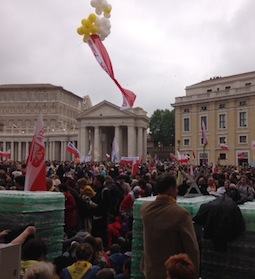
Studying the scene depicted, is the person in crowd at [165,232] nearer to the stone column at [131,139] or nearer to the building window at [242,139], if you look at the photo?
the building window at [242,139]

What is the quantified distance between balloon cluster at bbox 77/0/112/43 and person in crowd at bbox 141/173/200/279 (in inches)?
320

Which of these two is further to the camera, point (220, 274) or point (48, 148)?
point (48, 148)

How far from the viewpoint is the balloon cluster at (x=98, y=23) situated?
11930mm

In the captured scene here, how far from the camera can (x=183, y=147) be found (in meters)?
62.2

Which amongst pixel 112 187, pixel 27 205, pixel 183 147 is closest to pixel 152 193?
pixel 112 187

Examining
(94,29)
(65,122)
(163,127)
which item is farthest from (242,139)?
(65,122)

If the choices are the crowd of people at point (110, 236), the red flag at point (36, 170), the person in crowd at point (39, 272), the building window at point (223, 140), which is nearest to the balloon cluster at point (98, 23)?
the crowd of people at point (110, 236)

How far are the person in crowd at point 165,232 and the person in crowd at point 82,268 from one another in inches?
36.6

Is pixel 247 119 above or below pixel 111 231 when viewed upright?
above

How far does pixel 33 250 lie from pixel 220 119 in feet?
182

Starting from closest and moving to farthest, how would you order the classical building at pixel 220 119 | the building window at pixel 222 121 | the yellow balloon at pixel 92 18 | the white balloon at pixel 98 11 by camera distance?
the yellow balloon at pixel 92 18 < the white balloon at pixel 98 11 < the classical building at pixel 220 119 < the building window at pixel 222 121

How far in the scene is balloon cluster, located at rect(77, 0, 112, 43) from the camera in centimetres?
1193

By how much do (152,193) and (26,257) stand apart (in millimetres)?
7855

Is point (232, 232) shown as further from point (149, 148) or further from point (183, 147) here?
point (149, 148)
